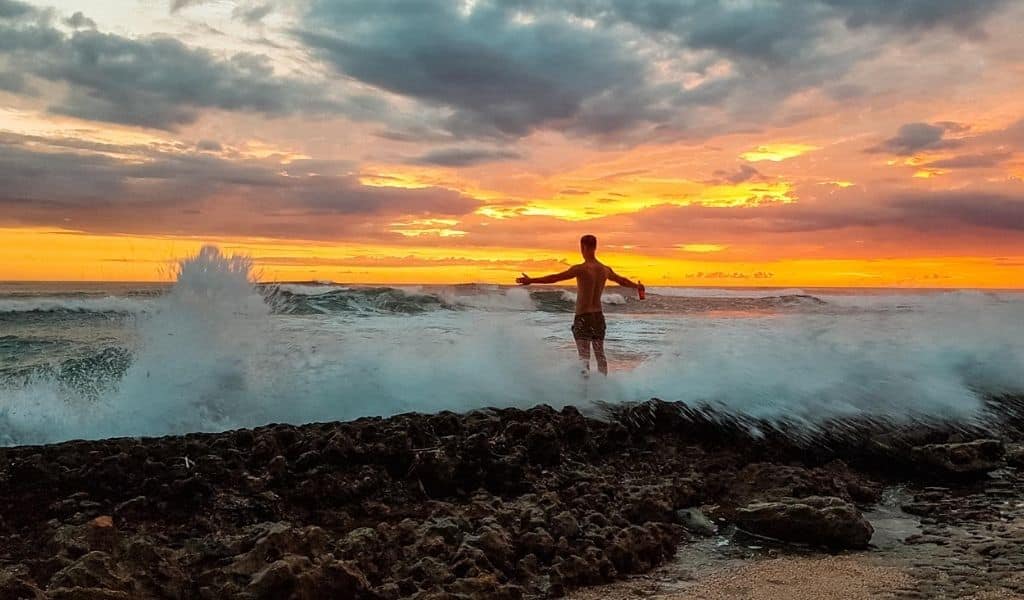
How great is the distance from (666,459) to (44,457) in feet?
14.6

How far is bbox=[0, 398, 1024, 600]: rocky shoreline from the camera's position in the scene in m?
3.58

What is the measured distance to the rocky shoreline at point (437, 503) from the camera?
3582 millimetres

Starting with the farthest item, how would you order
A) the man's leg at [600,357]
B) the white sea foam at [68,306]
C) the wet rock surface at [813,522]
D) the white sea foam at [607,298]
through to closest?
the white sea foam at [607,298] → the white sea foam at [68,306] → the man's leg at [600,357] → the wet rock surface at [813,522]

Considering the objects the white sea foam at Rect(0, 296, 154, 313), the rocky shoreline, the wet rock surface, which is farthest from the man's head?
the white sea foam at Rect(0, 296, 154, 313)

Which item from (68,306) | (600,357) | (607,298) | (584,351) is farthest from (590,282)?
(607,298)

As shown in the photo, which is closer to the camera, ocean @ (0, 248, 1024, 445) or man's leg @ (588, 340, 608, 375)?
ocean @ (0, 248, 1024, 445)

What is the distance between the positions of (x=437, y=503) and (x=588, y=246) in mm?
5130

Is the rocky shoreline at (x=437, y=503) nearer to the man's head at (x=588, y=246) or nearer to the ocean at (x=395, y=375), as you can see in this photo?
the ocean at (x=395, y=375)

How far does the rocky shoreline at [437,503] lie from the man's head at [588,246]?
3.02 m

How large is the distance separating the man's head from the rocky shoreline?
3.02 m

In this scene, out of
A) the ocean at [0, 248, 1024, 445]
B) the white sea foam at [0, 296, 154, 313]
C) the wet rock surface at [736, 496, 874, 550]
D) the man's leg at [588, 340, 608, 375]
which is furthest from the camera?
the white sea foam at [0, 296, 154, 313]

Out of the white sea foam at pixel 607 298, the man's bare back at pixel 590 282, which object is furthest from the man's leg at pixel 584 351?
the white sea foam at pixel 607 298

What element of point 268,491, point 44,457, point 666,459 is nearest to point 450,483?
point 268,491

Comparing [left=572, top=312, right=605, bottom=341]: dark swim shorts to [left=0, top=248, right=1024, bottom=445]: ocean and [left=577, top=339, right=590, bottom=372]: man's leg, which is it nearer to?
[left=577, top=339, right=590, bottom=372]: man's leg
